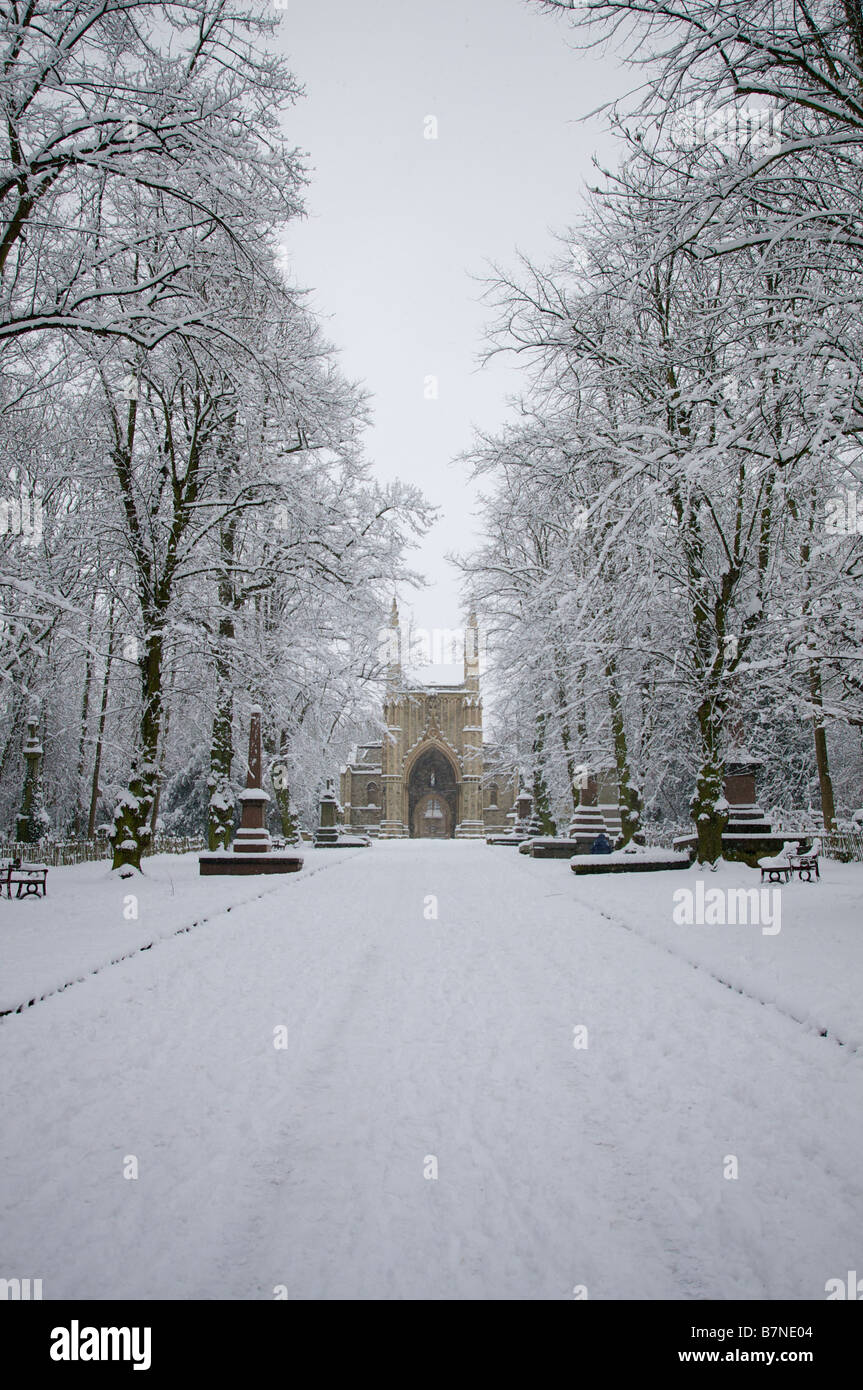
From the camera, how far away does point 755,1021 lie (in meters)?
4.73

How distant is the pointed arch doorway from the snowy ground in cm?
4701

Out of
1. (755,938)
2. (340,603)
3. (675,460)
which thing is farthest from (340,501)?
(755,938)

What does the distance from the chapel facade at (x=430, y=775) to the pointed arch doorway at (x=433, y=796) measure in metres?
0.08

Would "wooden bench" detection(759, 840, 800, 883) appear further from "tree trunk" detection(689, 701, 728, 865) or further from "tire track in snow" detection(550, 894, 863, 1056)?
"tire track in snow" detection(550, 894, 863, 1056)

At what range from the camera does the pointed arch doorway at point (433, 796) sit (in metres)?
54.0

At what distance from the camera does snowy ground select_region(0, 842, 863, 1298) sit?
236 cm

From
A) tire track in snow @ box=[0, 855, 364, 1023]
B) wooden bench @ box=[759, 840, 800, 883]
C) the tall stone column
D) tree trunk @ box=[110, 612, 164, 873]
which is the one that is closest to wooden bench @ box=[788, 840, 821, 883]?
wooden bench @ box=[759, 840, 800, 883]

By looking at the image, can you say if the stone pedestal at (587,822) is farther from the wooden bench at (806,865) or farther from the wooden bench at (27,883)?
the wooden bench at (27,883)

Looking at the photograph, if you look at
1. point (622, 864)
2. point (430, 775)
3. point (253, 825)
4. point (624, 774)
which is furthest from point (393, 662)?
point (430, 775)

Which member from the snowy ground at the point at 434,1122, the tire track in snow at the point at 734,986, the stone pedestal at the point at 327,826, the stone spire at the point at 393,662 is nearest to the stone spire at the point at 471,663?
the stone pedestal at the point at 327,826

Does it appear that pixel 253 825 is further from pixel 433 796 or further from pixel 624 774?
pixel 433 796

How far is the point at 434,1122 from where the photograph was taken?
3.33 metres

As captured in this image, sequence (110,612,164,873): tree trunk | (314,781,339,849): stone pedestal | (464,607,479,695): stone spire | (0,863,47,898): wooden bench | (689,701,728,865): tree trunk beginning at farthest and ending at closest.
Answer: (464,607,479,695): stone spire
(314,781,339,849): stone pedestal
(689,701,728,865): tree trunk
(110,612,164,873): tree trunk
(0,863,47,898): wooden bench

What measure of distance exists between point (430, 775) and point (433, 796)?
1.65 meters
